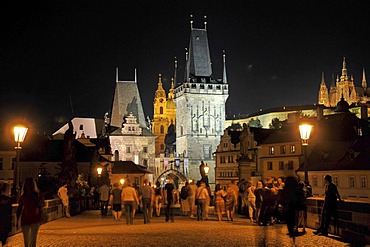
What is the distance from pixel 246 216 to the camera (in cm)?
2508

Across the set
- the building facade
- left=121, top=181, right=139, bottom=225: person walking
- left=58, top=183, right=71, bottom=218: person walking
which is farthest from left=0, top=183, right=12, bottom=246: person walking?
Result: the building facade

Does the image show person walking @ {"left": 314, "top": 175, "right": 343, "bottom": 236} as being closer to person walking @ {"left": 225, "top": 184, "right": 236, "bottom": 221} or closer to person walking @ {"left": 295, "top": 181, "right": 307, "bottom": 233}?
person walking @ {"left": 295, "top": 181, "right": 307, "bottom": 233}

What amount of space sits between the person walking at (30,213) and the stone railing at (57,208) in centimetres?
451

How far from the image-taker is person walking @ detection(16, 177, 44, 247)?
1129cm

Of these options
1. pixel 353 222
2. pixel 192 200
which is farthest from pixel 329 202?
pixel 192 200

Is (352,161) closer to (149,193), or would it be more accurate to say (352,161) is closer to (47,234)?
(149,193)

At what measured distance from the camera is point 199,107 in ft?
353

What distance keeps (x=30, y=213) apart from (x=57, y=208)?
12.2m

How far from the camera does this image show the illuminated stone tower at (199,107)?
342 feet

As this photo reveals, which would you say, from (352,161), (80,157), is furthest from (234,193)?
(80,157)

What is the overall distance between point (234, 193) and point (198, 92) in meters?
85.4

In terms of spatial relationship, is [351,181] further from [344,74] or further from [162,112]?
[344,74]

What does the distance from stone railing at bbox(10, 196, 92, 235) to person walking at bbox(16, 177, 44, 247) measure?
4.51m

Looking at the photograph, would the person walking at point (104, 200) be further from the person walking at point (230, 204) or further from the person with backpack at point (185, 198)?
the person walking at point (230, 204)
